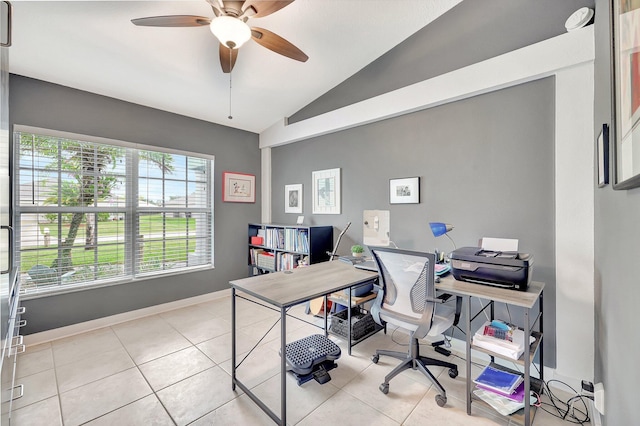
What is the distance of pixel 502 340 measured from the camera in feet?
5.67

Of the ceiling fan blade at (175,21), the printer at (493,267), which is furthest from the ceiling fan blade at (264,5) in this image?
the printer at (493,267)

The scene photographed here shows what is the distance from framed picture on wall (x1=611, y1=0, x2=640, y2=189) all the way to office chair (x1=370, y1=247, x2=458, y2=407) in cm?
103

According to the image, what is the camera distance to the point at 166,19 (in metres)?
1.79

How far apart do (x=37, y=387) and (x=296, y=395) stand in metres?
1.97

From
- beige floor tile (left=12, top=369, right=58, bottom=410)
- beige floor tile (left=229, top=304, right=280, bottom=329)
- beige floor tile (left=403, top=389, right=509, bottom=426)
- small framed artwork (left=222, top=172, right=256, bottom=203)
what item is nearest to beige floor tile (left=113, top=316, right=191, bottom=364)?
beige floor tile (left=12, top=369, right=58, bottom=410)

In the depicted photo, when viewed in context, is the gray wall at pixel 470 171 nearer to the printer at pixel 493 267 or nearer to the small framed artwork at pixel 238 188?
the printer at pixel 493 267

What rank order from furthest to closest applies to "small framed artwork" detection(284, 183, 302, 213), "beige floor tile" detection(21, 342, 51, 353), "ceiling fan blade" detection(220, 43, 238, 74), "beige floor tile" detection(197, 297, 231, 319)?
"small framed artwork" detection(284, 183, 302, 213), "beige floor tile" detection(197, 297, 231, 319), "beige floor tile" detection(21, 342, 51, 353), "ceiling fan blade" detection(220, 43, 238, 74)

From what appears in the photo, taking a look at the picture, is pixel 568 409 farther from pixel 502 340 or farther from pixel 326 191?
pixel 326 191

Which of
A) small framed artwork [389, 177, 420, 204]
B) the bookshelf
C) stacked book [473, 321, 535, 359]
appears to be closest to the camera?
stacked book [473, 321, 535, 359]

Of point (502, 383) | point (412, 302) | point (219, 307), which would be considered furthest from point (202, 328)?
point (502, 383)

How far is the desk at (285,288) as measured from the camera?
159cm

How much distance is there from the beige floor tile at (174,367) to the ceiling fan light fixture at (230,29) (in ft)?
8.43

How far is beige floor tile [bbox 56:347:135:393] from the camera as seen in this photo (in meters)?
2.07

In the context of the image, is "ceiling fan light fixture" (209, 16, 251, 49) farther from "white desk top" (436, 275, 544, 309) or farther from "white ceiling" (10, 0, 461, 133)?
"white desk top" (436, 275, 544, 309)
